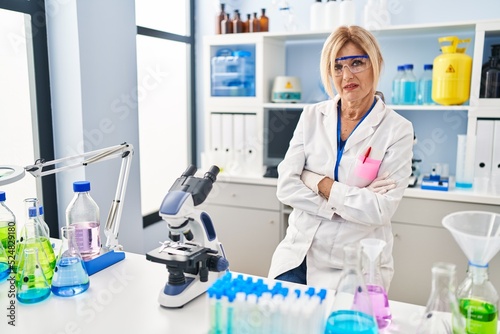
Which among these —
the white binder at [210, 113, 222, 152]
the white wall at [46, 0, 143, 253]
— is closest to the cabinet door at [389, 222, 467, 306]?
the white binder at [210, 113, 222, 152]

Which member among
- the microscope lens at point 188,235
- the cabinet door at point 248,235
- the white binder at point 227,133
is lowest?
the cabinet door at point 248,235

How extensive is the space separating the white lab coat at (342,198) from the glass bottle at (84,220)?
683 millimetres

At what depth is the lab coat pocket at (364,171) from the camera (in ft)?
5.57

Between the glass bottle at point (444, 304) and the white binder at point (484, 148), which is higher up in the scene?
the white binder at point (484, 148)

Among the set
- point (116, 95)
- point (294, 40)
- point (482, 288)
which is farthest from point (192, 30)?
point (482, 288)

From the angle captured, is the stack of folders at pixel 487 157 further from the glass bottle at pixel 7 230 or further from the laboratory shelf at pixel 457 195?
the glass bottle at pixel 7 230

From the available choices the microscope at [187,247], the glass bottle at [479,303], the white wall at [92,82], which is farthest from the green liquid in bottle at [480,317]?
the white wall at [92,82]

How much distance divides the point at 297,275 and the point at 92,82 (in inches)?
58.6

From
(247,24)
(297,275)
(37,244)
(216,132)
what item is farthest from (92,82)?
(297,275)

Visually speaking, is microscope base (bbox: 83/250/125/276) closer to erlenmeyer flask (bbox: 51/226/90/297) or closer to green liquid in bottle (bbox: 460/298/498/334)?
erlenmeyer flask (bbox: 51/226/90/297)

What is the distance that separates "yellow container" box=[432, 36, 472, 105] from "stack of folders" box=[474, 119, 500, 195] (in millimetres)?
192

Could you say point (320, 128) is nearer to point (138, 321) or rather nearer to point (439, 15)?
point (138, 321)

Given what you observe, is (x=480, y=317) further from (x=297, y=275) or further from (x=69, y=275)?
(x=69, y=275)

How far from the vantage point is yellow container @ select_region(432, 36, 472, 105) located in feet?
8.13
